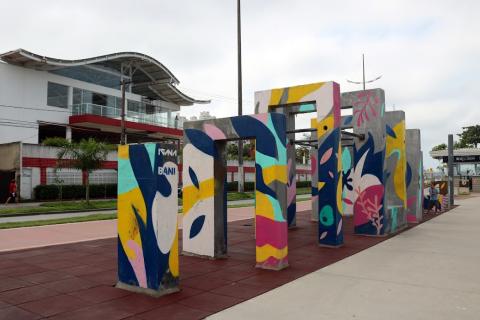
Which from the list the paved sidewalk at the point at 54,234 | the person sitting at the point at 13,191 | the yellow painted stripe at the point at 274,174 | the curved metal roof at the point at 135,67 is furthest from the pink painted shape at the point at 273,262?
the curved metal roof at the point at 135,67

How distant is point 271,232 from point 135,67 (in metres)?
40.3

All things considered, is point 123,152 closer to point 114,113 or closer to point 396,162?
point 396,162

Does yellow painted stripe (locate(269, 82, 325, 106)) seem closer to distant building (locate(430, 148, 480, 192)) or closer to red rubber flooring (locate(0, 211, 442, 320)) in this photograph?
red rubber flooring (locate(0, 211, 442, 320))

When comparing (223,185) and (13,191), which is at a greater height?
(223,185)

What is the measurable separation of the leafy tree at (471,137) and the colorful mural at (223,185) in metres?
74.3

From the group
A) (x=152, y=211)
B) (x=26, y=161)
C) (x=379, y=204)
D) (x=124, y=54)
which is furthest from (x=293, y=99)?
(x=124, y=54)

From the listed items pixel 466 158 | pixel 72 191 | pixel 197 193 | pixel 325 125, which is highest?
pixel 466 158

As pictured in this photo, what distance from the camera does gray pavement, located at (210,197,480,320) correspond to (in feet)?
17.8

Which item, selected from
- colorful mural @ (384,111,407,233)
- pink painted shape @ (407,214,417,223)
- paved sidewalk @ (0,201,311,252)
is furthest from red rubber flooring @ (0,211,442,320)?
pink painted shape @ (407,214,417,223)

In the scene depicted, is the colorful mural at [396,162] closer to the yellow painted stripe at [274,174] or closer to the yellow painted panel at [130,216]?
the yellow painted stripe at [274,174]

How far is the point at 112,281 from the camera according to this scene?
283 inches

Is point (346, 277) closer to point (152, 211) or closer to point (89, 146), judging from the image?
point (152, 211)

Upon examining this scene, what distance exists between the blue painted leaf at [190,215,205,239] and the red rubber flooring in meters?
0.55

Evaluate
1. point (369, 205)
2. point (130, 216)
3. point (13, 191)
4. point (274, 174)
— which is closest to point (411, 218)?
point (369, 205)
